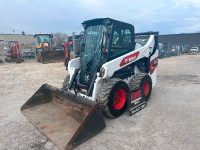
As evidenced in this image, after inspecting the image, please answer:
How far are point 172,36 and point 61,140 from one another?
48.9m

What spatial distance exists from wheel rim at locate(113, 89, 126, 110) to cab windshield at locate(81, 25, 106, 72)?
918 mm

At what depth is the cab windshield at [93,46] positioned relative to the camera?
3.96 meters

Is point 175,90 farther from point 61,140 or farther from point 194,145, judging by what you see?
point 61,140

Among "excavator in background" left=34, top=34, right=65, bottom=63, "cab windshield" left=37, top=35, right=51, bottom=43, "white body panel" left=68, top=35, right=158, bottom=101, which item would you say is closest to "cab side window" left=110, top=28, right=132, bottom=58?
"white body panel" left=68, top=35, right=158, bottom=101

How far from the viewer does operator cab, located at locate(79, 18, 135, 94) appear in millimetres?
3838

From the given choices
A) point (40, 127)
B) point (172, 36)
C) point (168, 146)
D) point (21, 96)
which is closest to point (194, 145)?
point (168, 146)

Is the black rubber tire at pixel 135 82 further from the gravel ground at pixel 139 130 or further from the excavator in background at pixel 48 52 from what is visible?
the excavator in background at pixel 48 52

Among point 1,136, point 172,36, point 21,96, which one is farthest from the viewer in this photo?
point 172,36

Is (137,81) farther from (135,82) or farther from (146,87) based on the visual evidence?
(146,87)

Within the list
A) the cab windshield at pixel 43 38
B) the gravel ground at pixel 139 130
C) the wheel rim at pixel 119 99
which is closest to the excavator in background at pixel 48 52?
the cab windshield at pixel 43 38

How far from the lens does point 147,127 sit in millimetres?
3457

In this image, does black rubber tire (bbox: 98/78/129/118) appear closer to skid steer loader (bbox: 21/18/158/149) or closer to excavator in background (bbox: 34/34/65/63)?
skid steer loader (bbox: 21/18/158/149)

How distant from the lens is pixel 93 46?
414 cm

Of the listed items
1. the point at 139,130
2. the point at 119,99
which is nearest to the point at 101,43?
the point at 119,99
